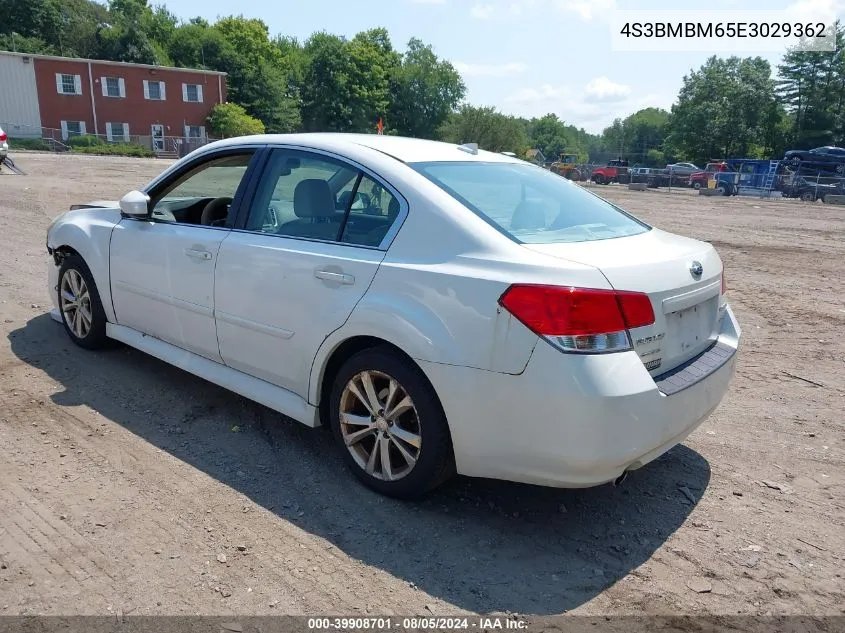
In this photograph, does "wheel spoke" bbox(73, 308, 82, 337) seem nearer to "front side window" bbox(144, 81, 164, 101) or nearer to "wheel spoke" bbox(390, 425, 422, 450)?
"wheel spoke" bbox(390, 425, 422, 450)

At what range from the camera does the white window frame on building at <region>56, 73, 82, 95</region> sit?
1831 inches

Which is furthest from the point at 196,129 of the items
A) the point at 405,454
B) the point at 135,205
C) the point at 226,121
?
the point at 405,454

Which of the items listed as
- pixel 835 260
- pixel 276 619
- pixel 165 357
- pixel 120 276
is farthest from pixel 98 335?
pixel 835 260

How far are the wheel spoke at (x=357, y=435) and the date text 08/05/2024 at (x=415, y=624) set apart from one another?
0.98m

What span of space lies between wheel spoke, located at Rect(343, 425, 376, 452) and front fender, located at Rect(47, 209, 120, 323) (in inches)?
96.1

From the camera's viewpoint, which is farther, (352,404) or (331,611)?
(352,404)

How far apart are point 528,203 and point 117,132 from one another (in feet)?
175

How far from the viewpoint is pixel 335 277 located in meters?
3.33

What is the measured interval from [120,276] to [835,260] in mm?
11041

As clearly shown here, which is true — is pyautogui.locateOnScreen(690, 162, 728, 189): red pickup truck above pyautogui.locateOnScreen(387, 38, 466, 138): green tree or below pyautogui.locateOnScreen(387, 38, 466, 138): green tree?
below

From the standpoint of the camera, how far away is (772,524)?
128 inches

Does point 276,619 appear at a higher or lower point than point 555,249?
lower

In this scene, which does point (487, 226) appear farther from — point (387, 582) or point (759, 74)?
point (759, 74)

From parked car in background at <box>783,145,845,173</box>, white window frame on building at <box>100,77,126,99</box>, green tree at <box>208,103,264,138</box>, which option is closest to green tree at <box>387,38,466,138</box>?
green tree at <box>208,103,264,138</box>
